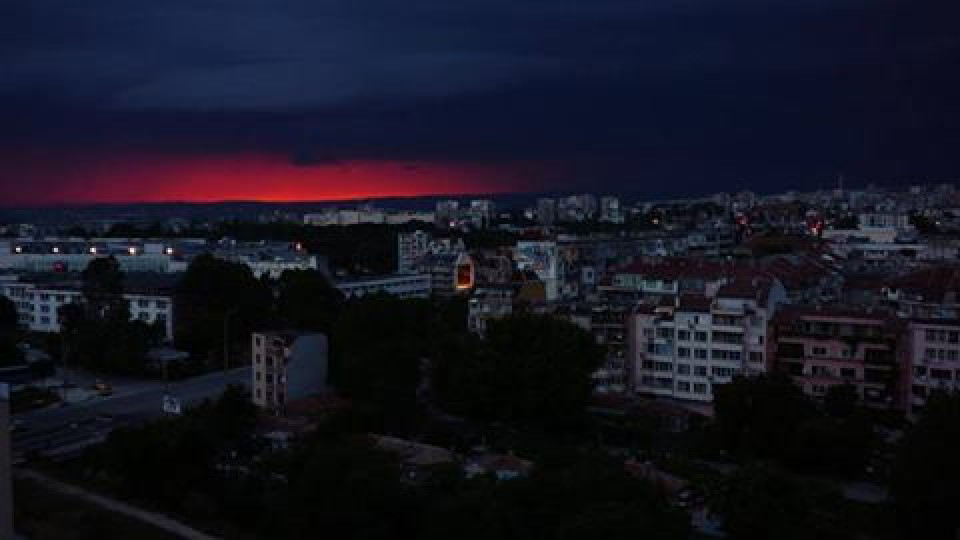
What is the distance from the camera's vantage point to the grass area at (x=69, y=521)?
8.52 meters

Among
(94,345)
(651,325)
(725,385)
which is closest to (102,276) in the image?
(94,345)

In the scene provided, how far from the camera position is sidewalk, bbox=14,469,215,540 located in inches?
340

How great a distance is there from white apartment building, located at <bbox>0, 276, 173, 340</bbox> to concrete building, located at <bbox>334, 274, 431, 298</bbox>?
160 inches

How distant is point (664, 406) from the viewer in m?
12.5

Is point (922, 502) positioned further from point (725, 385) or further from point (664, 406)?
point (664, 406)

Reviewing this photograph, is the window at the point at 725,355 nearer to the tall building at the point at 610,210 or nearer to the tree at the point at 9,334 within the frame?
the tree at the point at 9,334

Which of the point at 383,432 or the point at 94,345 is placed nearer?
the point at 383,432

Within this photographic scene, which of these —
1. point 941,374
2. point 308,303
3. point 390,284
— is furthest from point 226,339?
point 941,374

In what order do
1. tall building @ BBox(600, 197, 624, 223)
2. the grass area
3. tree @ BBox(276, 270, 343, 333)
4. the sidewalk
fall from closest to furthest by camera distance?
the grass area < the sidewalk < tree @ BBox(276, 270, 343, 333) < tall building @ BBox(600, 197, 624, 223)

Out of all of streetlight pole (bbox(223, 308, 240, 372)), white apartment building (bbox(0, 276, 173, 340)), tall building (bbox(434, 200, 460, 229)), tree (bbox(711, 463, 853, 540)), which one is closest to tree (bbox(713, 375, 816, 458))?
tree (bbox(711, 463, 853, 540))

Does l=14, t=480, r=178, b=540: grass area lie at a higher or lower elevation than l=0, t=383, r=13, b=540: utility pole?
lower

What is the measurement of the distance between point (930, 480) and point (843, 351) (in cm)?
409

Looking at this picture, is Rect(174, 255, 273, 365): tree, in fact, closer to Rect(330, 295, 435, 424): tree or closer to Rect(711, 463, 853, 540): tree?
Rect(330, 295, 435, 424): tree

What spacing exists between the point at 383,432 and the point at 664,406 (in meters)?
3.64
